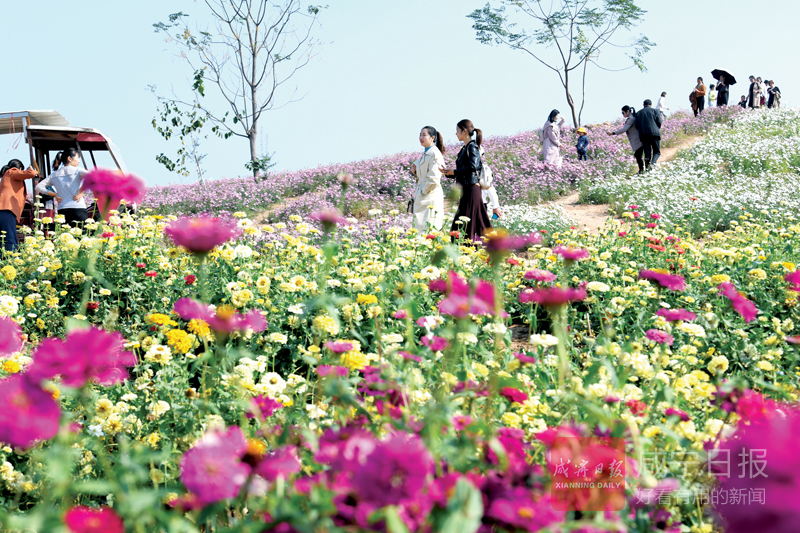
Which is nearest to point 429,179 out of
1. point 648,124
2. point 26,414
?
point 26,414

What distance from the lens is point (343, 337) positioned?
3.98 m

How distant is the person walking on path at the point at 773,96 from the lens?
99.1 feet

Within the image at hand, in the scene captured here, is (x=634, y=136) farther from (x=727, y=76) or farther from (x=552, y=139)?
(x=727, y=76)

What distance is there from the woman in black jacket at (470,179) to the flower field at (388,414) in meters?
2.80

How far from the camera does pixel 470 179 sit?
7.64 metres

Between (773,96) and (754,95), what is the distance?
2765 millimetres

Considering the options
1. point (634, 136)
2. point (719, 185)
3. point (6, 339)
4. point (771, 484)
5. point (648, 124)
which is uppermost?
point (648, 124)

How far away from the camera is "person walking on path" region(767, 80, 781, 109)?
99.1 feet

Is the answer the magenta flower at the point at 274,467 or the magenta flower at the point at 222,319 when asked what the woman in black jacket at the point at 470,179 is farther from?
the magenta flower at the point at 274,467

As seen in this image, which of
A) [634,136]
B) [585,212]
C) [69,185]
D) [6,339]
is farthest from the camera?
[634,136]

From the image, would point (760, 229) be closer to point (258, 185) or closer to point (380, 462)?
point (380, 462)

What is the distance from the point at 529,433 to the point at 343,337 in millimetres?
2000

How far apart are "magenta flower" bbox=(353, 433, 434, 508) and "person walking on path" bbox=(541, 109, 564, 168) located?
1518 centimetres

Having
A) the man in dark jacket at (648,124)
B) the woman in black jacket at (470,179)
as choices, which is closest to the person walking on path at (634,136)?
the man in dark jacket at (648,124)
